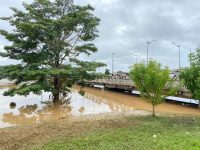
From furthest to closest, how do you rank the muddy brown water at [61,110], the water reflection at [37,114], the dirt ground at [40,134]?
the muddy brown water at [61,110]
the water reflection at [37,114]
the dirt ground at [40,134]

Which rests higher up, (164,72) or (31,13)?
(31,13)

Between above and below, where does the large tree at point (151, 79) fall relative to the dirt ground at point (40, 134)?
above

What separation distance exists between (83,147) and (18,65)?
18.4 meters

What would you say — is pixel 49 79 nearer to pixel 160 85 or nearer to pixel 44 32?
pixel 44 32

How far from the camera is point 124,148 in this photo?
910cm

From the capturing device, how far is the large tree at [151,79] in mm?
15888

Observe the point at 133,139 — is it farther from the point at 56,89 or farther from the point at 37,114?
the point at 56,89

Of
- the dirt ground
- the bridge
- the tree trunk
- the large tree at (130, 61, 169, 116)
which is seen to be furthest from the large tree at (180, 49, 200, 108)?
the bridge

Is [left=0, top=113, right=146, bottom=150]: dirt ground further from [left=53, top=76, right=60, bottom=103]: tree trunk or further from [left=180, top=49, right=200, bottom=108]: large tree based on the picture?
[left=53, top=76, right=60, bottom=103]: tree trunk

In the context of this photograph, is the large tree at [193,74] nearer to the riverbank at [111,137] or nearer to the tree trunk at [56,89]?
the riverbank at [111,137]

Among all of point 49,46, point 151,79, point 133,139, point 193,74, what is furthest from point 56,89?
point 133,139

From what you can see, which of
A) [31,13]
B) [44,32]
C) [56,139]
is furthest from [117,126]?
[31,13]

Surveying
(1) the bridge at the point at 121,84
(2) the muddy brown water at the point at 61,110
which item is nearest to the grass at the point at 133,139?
(2) the muddy brown water at the point at 61,110

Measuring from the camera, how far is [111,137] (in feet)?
34.6
